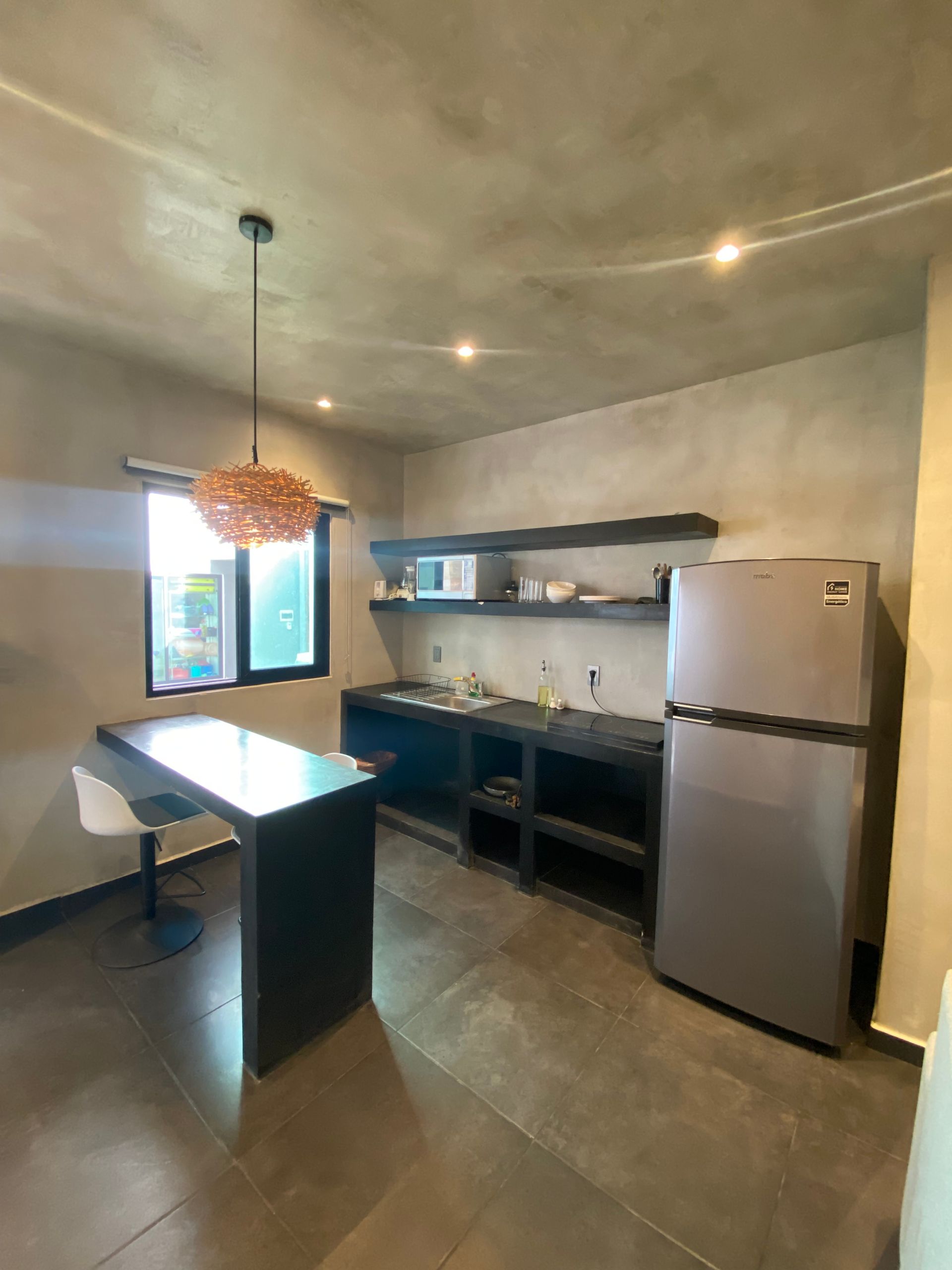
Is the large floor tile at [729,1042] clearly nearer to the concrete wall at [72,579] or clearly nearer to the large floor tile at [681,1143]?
the large floor tile at [681,1143]

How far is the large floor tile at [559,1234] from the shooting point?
121 cm

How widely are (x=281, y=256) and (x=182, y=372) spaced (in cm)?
131

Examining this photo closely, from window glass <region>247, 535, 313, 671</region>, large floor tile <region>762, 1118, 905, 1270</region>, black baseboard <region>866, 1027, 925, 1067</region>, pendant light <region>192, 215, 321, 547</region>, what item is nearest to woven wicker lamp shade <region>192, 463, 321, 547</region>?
pendant light <region>192, 215, 321, 547</region>

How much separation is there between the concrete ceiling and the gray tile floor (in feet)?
8.96

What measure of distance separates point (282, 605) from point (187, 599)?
603 mm

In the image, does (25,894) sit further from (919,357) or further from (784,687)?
(919,357)

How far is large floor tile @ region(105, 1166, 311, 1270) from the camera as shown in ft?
3.87

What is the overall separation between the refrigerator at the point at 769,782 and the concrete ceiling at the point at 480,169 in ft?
3.48

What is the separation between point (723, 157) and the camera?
52.1 inches

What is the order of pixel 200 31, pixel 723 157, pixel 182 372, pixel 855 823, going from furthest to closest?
pixel 182 372
pixel 855 823
pixel 723 157
pixel 200 31

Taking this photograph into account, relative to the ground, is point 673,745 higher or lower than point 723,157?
lower

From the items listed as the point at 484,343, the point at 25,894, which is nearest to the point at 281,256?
the point at 484,343

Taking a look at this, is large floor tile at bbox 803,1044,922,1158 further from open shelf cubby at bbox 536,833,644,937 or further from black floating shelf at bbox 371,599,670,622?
black floating shelf at bbox 371,599,670,622

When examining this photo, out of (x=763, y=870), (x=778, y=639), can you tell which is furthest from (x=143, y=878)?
(x=778, y=639)
